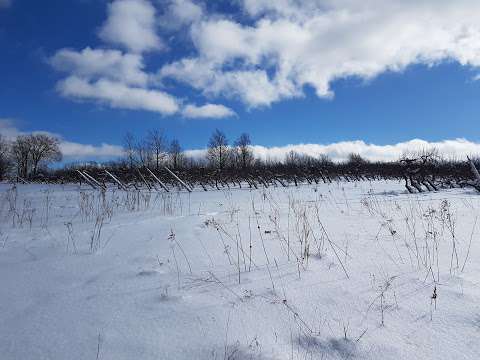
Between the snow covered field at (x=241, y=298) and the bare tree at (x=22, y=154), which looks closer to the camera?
the snow covered field at (x=241, y=298)

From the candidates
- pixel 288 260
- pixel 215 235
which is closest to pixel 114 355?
pixel 288 260

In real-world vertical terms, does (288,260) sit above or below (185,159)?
below

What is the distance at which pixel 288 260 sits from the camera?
125 inches

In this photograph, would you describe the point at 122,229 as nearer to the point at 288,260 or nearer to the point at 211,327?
the point at 288,260

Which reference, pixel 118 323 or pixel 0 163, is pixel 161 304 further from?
pixel 0 163

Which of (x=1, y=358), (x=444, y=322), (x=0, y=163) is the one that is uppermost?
(x=0, y=163)

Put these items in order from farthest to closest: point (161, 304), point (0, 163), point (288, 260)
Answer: point (0, 163)
point (288, 260)
point (161, 304)

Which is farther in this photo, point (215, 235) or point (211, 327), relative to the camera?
point (215, 235)

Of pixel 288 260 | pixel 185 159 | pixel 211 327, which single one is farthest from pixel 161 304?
pixel 185 159

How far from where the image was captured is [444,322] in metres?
1.92

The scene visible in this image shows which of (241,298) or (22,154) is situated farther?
(22,154)

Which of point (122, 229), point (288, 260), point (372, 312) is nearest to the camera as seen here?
point (372, 312)

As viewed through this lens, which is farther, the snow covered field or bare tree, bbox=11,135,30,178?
→ bare tree, bbox=11,135,30,178

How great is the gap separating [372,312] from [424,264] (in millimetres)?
1162
